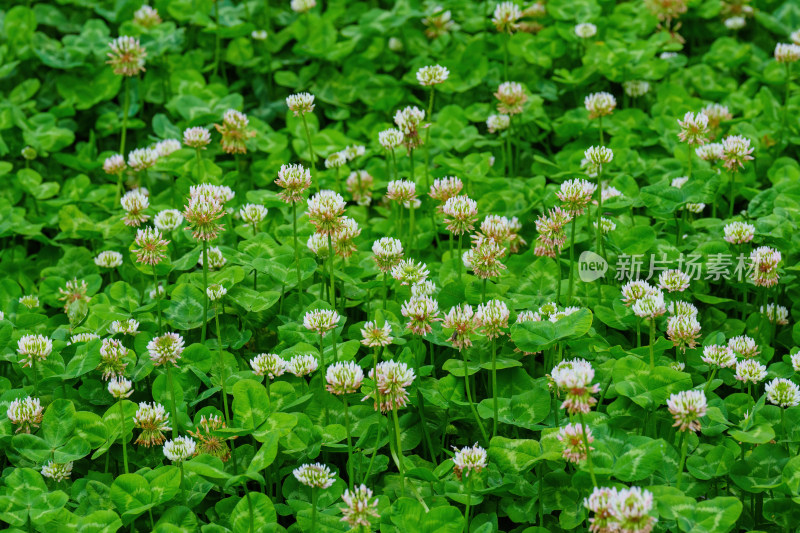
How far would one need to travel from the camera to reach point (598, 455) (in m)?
2.21

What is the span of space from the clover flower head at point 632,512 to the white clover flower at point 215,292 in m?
1.34

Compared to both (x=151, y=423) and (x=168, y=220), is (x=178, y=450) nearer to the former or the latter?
(x=151, y=423)

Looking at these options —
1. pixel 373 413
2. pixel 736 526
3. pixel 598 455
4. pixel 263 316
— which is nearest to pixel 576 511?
pixel 598 455

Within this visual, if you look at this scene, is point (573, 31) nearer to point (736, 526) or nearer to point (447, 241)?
point (447, 241)

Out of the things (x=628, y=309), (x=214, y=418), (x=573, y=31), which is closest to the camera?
(x=214, y=418)

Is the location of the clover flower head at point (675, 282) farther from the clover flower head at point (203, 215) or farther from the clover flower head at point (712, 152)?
the clover flower head at point (203, 215)

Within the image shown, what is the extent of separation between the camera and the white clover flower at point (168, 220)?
9.93 feet

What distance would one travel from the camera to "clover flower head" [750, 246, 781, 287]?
2711mm

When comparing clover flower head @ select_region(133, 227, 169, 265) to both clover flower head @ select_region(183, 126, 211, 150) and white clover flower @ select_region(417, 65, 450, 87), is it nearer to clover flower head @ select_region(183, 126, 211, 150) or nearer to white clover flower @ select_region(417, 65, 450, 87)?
clover flower head @ select_region(183, 126, 211, 150)

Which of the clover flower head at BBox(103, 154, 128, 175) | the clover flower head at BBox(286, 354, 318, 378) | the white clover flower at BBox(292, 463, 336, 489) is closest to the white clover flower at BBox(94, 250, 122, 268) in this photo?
the clover flower head at BBox(103, 154, 128, 175)

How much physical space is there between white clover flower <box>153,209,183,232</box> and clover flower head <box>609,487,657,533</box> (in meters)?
1.79

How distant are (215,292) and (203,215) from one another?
1.17 feet

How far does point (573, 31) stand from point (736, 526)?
2784mm

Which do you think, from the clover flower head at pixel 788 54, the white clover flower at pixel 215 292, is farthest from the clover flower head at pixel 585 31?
the white clover flower at pixel 215 292
